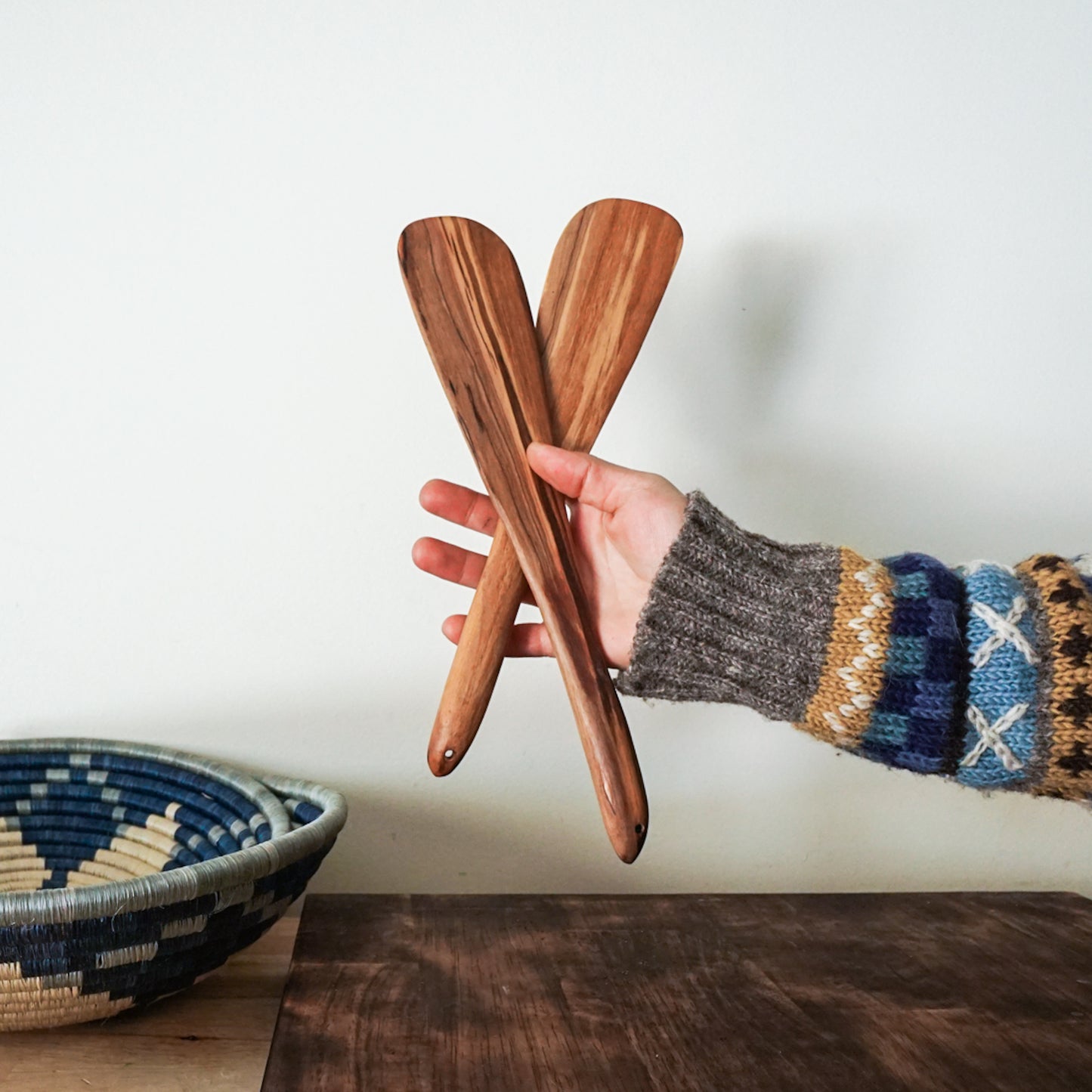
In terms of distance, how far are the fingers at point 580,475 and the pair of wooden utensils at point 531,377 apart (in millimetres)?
12

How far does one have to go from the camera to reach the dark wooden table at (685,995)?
52cm

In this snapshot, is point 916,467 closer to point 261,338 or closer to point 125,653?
point 261,338

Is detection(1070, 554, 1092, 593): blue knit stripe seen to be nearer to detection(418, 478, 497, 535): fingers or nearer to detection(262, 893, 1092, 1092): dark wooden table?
detection(262, 893, 1092, 1092): dark wooden table

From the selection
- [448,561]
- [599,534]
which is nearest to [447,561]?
[448,561]

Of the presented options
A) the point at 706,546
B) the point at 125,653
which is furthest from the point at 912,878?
the point at 125,653

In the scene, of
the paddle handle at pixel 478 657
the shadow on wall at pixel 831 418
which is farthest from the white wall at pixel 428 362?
the paddle handle at pixel 478 657

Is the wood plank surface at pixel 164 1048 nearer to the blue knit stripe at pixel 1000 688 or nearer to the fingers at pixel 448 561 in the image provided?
the fingers at pixel 448 561

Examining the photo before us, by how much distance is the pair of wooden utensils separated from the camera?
58cm

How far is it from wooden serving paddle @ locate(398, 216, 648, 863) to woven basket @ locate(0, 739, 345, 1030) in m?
0.21

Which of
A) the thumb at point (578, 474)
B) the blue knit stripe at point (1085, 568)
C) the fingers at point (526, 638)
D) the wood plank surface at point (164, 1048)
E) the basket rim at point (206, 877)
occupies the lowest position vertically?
the wood plank surface at point (164, 1048)

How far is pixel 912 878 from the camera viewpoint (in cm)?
91

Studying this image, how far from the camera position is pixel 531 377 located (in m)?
0.63

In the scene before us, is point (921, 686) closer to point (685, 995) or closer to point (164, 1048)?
point (685, 995)

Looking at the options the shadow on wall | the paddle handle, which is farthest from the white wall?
the paddle handle
